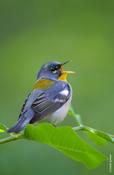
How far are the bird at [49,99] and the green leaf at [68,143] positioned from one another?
1.46 m

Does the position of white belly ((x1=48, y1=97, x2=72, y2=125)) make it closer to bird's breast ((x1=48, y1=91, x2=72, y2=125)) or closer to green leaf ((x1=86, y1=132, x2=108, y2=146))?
bird's breast ((x1=48, y1=91, x2=72, y2=125))

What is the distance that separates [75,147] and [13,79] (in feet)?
18.2

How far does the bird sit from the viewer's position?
11.5 feet

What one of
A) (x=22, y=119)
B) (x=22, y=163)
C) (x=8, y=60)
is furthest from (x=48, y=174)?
(x=8, y=60)

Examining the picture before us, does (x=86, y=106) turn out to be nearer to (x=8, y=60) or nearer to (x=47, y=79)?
(x=47, y=79)

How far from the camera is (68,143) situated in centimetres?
172

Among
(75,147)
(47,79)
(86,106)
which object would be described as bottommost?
(86,106)

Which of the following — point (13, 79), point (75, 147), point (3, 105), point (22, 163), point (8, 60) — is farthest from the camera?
point (8, 60)

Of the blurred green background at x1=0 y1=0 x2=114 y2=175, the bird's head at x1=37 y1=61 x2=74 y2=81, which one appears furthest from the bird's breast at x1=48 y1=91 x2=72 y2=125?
the bird's head at x1=37 y1=61 x2=74 y2=81

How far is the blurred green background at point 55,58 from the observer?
4.27 meters

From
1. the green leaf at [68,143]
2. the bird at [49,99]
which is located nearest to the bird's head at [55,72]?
the bird at [49,99]

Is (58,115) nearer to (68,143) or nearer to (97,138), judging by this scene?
(97,138)

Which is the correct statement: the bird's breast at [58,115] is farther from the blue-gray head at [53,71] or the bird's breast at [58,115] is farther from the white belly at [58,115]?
the blue-gray head at [53,71]

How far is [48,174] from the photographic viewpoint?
418 cm
